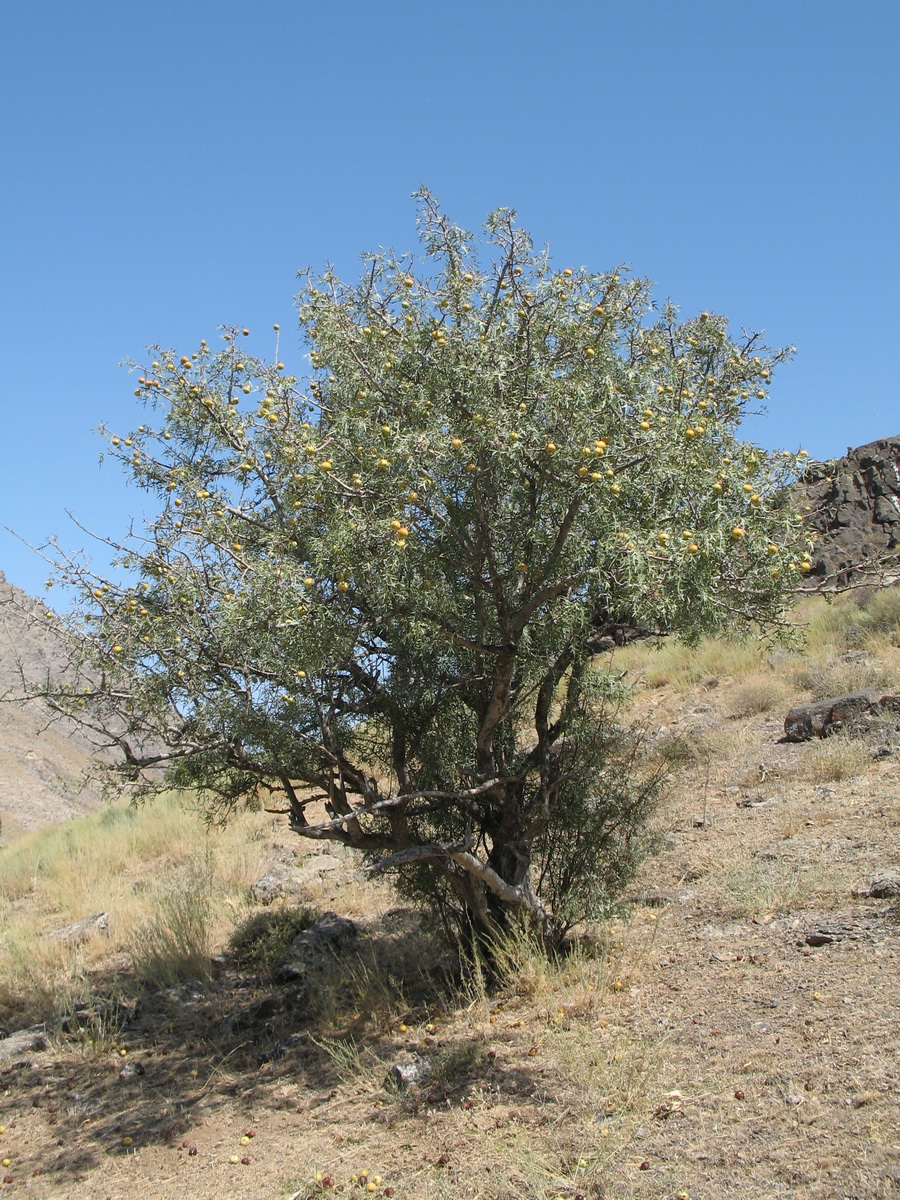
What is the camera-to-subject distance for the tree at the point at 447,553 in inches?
182

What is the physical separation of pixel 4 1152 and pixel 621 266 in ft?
21.4

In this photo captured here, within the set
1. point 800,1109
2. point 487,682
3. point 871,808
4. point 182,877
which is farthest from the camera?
point 182,877

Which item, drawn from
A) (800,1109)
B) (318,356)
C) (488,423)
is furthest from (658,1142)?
(318,356)

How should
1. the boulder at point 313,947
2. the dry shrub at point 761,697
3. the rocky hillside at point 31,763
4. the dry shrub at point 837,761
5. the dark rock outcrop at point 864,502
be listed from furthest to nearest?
the rocky hillside at point 31,763 → the dark rock outcrop at point 864,502 → the dry shrub at point 761,697 → the dry shrub at point 837,761 → the boulder at point 313,947

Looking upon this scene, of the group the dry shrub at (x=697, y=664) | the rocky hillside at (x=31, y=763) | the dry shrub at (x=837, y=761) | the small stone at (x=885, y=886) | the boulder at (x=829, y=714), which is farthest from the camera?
the rocky hillside at (x=31, y=763)

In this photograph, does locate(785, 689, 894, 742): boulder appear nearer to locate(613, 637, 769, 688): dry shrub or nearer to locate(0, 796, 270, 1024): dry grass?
locate(613, 637, 769, 688): dry shrub

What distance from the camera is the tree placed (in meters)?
4.63

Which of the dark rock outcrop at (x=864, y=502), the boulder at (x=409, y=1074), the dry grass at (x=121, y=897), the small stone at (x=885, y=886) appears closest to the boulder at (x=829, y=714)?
the small stone at (x=885, y=886)

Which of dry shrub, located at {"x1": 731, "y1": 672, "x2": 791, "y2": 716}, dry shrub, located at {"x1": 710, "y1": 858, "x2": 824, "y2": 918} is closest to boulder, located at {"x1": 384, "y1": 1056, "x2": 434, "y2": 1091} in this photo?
dry shrub, located at {"x1": 710, "y1": 858, "x2": 824, "y2": 918}

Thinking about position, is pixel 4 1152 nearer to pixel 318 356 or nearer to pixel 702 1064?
pixel 702 1064

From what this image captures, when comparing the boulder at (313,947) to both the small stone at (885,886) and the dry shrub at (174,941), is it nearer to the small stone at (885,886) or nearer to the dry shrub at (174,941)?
the dry shrub at (174,941)

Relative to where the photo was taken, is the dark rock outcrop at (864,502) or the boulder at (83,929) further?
the dark rock outcrop at (864,502)

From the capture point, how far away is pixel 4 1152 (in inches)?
229

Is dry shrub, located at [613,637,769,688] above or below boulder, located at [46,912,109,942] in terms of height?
above
